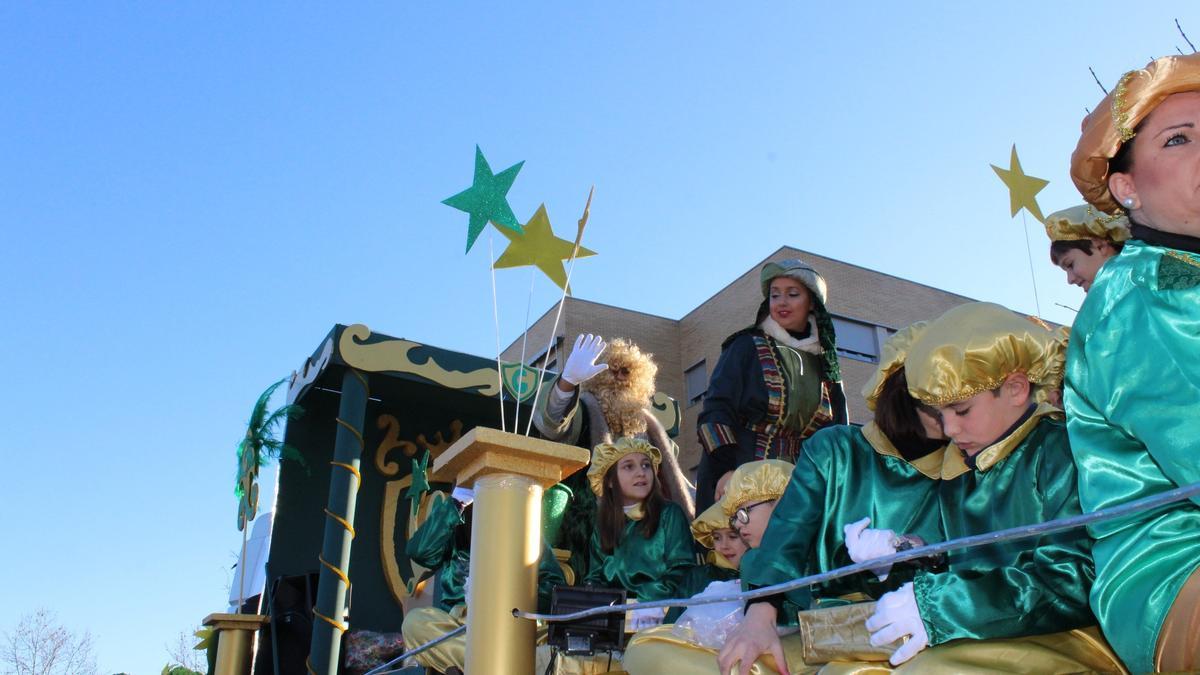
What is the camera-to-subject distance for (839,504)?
274cm

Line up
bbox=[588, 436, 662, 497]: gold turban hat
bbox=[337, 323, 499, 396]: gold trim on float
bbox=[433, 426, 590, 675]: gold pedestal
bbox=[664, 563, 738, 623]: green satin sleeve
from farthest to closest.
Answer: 1. bbox=[337, 323, 499, 396]: gold trim on float
2. bbox=[588, 436, 662, 497]: gold turban hat
3. bbox=[664, 563, 738, 623]: green satin sleeve
4. bbox=[433, 426, 590, 675]: gold pedestal

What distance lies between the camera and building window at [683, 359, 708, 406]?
2106 centimetres

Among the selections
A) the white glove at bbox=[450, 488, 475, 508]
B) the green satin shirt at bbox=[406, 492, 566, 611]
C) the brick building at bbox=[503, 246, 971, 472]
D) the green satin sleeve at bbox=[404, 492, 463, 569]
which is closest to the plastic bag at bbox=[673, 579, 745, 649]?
the white glove at bbox=[450, 488, 475, 508]

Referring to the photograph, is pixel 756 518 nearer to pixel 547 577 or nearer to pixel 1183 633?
pixel 547 577

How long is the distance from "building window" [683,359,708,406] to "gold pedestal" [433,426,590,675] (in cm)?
1784

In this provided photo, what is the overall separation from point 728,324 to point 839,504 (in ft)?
58.5

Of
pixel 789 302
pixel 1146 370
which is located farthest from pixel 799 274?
pixel 1146 370

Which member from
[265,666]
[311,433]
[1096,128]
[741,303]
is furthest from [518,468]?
[741,303]

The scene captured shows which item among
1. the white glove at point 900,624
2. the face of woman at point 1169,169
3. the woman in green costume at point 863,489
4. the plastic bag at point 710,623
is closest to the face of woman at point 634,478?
the plastic bag at point 710,623

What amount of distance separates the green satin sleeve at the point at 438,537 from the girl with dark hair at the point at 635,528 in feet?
3.10

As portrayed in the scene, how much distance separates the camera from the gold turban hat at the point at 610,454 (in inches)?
177

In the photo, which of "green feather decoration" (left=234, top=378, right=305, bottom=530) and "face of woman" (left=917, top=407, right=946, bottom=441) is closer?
"face of woman" (left=917, top=407, right=946, bottom=441)

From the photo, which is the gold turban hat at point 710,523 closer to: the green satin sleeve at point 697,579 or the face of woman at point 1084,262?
the green satin sleeve at point 697,579

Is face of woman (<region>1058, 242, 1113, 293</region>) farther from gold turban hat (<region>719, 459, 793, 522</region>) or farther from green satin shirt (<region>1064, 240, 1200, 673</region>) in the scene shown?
green satin shirt (<region>1064, 240, 1200, 673</region>)
